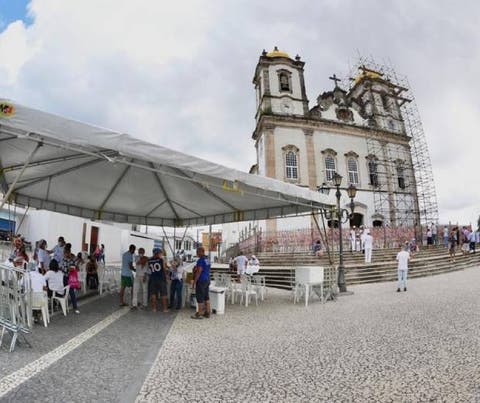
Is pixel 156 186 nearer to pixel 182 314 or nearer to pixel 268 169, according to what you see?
pixel 182 314

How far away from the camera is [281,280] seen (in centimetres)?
1481

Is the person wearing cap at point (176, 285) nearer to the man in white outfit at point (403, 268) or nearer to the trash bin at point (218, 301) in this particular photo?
the trash bin at point (218, 301)

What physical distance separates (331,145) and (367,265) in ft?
56.2

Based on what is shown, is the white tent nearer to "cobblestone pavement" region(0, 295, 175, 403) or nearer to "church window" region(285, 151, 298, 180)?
"cobblestone pavement" region(0, 295, 175, 403)

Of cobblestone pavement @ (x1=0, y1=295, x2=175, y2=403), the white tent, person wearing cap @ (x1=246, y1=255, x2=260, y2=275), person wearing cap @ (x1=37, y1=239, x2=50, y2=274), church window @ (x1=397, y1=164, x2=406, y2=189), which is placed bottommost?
cobblestone pavement @ (x1=0, y1=295, x2=175, y2=403)

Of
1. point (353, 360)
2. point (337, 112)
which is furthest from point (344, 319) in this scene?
point (337, 112)

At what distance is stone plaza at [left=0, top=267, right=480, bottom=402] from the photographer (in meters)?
3.30

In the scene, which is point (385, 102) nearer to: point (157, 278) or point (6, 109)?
point (157, 278)

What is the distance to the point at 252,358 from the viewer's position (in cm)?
447

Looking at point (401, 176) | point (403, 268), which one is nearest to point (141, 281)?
point (403, 268)

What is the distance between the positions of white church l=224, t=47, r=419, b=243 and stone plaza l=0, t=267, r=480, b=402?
20.6 meters

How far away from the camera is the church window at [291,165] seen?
2891 centimetres

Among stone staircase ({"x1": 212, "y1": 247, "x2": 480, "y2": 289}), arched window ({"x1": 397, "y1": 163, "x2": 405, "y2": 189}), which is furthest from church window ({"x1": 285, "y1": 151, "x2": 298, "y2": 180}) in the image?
arched window ({"x1": 397, "y1": 163, "x2": 405, "y2": 189})

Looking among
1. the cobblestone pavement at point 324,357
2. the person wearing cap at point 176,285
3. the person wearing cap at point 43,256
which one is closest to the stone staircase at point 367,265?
the person wearing cap at point 176,285
